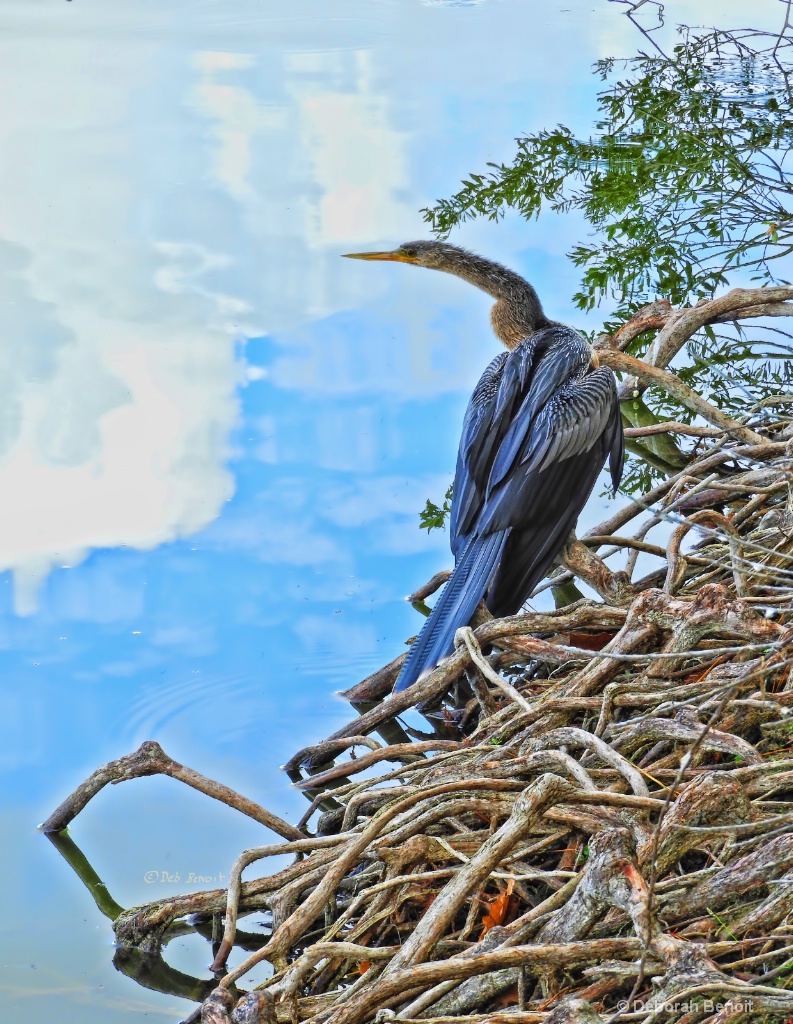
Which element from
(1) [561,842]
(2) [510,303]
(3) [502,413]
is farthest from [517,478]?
(1) [561,842]

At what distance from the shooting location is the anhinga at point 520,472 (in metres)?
3.01

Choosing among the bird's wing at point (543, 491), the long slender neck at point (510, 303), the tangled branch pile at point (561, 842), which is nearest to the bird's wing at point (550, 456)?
the bird's wing at point (543, 491)

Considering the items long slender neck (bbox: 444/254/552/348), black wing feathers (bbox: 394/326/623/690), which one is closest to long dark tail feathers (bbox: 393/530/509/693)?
black wing feathers (bbox: 394/326/623/690)

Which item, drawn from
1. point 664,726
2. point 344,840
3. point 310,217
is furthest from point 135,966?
point 310,217

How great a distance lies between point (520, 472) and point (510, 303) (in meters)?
1.12

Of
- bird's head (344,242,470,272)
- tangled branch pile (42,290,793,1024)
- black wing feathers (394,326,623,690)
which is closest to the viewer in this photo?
tangled branch pile (42,290,793,1024)

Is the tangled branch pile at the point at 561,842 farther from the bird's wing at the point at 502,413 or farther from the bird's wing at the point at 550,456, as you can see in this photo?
the bird's wing at the point at 502,413

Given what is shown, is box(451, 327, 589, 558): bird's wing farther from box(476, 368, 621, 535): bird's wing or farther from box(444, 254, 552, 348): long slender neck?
box(444, 254, 552, 348): long slender neck

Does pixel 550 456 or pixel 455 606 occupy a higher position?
pixel 550 456

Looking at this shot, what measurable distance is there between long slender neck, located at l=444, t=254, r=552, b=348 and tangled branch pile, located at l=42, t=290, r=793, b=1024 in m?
1.34

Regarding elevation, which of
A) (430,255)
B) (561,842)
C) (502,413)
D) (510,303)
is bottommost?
(561,842)

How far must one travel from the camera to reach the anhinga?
3010mm

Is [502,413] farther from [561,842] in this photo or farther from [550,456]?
[561,842]

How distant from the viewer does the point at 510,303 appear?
4.10 meters
